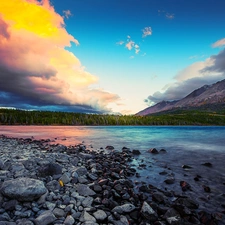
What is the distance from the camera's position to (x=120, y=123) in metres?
185

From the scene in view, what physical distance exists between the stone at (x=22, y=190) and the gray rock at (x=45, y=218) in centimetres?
104

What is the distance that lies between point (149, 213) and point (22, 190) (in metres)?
5.35

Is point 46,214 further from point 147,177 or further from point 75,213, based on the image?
point 147,177

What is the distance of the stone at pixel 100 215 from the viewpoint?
6563mm

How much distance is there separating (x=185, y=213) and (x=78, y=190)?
16.9 feet

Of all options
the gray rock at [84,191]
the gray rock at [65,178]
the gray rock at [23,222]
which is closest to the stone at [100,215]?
the gray rock at [84,191]

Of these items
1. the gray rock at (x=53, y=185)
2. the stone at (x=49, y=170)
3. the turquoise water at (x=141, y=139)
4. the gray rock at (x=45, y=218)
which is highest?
the stone at (x=49, y=170)

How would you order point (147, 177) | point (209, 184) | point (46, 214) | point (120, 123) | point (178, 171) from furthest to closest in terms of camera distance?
1. point (120, 123)
2. point (178, 171)
3. point (147, 177)
4. point (209, 184)
5. point (46, 214)

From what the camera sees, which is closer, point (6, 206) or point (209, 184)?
point (6, 206)

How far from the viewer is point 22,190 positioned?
678 centimetres

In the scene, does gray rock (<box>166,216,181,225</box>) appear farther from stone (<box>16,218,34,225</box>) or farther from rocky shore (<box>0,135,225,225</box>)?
stone (<box>16,218,34,225</box>)

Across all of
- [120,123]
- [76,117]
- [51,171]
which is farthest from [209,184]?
[76,117]

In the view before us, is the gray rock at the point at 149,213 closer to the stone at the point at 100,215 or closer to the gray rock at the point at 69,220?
the stone at the point at 100,215

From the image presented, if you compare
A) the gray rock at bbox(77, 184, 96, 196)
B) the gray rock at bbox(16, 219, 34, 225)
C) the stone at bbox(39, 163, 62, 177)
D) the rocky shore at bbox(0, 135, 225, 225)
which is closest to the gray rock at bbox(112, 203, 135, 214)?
the rocky shore at bbox(0, 135, 225, 225)
